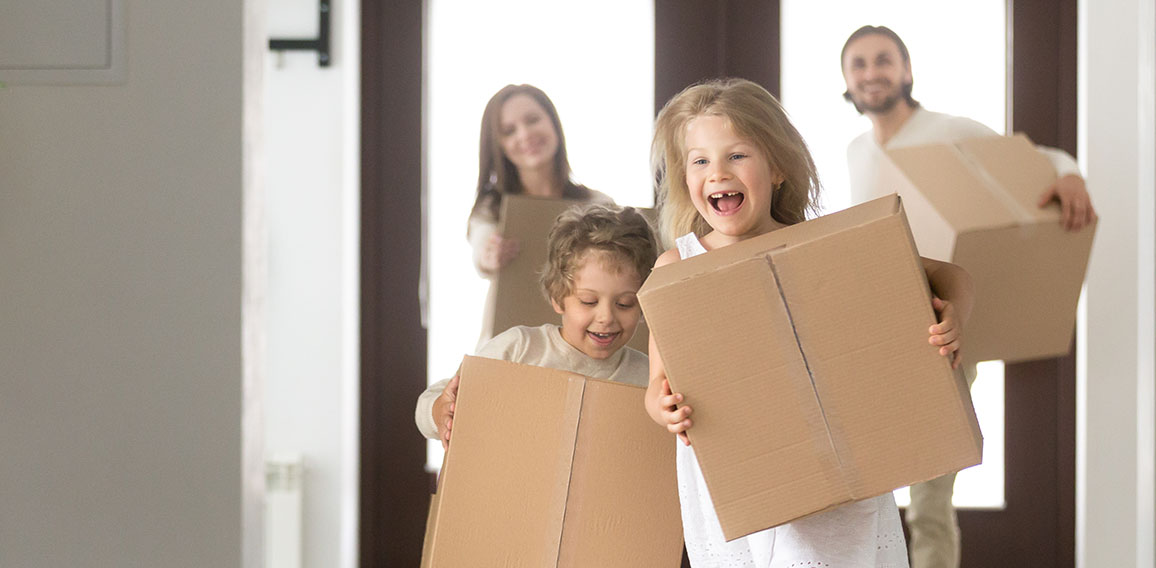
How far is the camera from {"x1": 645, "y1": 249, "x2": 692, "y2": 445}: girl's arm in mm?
1211

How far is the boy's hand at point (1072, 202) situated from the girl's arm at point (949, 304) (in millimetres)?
636

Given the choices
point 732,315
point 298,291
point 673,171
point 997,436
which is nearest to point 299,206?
point 298,291

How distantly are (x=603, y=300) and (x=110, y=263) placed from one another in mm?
699

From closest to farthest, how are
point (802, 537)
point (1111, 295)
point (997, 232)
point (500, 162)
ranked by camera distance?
point (802, 537), point (997, 232), point (500, 162), point (1111, 295)

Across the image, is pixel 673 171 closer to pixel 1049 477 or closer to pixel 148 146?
pixel 148 146

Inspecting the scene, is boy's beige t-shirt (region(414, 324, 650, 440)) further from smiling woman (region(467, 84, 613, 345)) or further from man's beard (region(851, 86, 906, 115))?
man's beard (region(851, 86, 906, 115))

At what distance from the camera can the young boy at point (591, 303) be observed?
5.24ft

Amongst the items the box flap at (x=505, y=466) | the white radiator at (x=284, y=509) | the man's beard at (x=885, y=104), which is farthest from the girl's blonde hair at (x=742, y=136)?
the white radiator at (x=284, y=509)

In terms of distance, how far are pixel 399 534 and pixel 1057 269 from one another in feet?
5.09

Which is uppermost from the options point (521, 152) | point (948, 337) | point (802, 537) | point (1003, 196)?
point (521, 152)

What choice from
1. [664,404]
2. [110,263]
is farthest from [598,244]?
[110,263]

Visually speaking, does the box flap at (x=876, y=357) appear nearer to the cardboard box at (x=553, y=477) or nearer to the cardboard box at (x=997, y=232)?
the cardboard box at (x=553, y=477)

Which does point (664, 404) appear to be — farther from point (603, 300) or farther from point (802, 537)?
point (603, 300)

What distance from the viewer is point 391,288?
8.01 ft
